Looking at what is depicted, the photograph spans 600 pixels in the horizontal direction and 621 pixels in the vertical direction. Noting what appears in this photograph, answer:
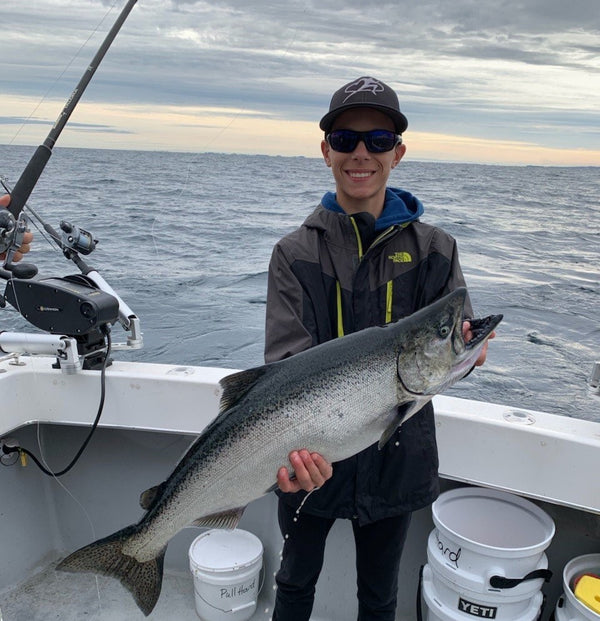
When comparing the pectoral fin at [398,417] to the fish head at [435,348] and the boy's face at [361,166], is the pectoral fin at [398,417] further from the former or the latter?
the boy's face at [361,166]

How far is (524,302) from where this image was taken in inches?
413

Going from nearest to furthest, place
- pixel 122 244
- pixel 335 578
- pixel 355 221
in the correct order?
pixel 355 221, pixel 335 578, pixel 122 244

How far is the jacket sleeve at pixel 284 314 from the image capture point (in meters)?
2.24

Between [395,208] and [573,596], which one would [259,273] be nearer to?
[395,208]

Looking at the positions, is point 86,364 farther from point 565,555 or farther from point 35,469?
point 565,555

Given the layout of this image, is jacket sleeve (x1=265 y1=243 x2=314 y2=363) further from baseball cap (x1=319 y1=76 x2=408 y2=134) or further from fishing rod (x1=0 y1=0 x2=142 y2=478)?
fishing rod (x1=0 y1=0 x2=142 y2=478)

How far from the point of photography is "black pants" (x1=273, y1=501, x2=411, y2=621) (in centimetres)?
249

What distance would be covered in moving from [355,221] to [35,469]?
104 inches

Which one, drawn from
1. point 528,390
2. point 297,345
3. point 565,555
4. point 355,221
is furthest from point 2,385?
point 528,390

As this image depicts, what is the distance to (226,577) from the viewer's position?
130 inches

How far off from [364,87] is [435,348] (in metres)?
1.06

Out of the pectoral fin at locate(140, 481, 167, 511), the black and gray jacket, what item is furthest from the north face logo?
the pectoral fin at locate(140, 481, 167, 511)

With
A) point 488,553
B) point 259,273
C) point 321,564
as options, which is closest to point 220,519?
point 321,564

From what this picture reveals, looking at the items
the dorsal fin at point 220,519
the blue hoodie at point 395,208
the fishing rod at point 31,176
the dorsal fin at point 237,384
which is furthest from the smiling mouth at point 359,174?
the fishing rod at point 31,176
